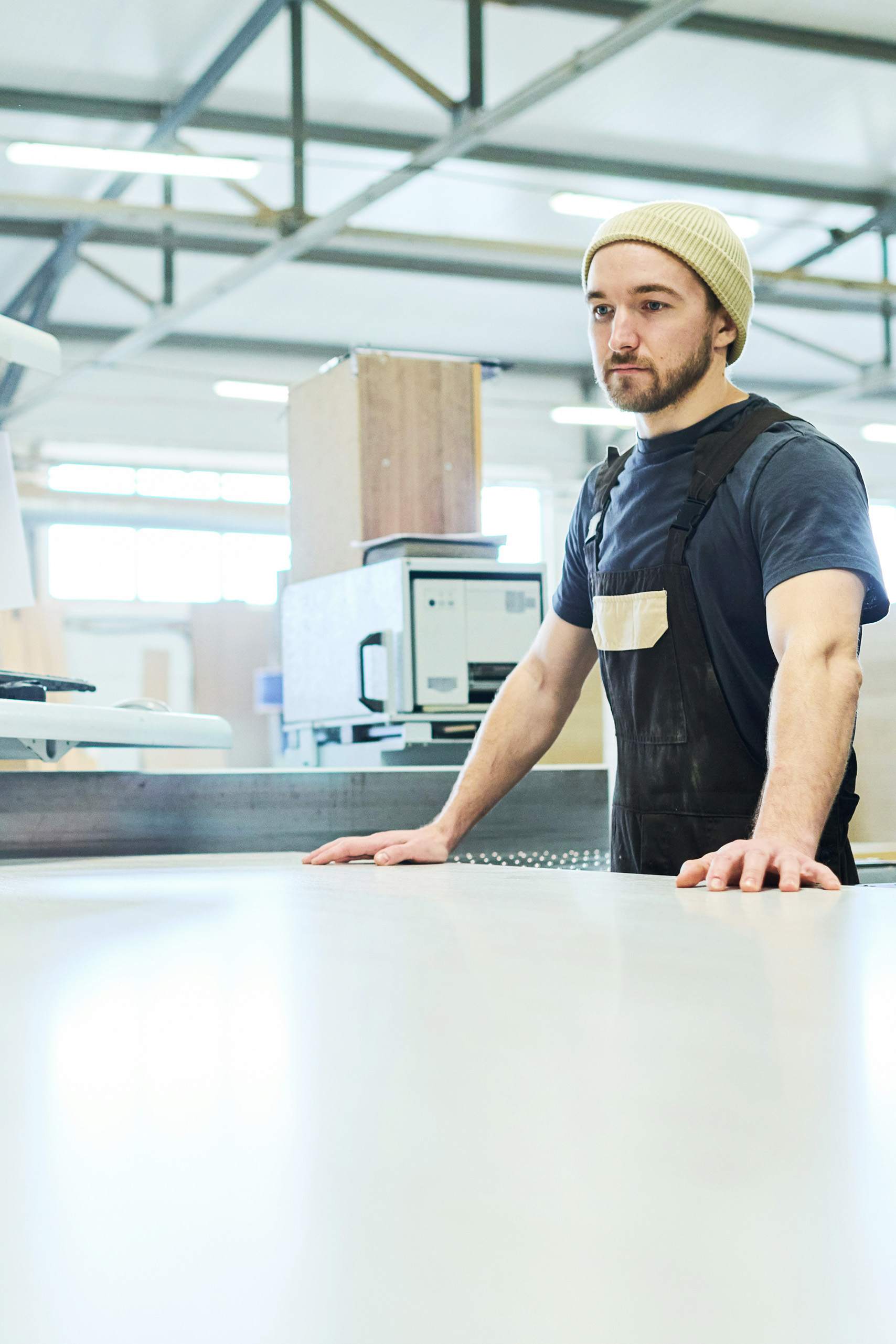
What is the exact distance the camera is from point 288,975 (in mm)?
562

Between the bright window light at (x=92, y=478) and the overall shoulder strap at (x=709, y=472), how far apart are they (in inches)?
356

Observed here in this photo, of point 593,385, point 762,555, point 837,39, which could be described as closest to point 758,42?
point 837,39

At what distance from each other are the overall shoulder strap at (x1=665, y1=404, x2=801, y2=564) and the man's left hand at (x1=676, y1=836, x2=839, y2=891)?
23.7 inches

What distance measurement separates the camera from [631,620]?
1645 millimetres

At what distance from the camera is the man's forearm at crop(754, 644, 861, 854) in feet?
3.90

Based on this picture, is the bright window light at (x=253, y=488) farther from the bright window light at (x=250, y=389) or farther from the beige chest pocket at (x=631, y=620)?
the beige chest pocket at (x=631, y=620)

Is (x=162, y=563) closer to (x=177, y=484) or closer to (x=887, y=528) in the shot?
(x=177, y=484)

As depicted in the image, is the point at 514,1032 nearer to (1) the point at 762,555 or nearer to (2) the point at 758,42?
(1) the point at 762,555

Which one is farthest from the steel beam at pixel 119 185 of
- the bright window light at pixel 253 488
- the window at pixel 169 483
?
the bright window light at pixel 253 488

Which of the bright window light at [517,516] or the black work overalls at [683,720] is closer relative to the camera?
the black work overalls at [683,720]

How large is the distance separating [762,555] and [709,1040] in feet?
3.73

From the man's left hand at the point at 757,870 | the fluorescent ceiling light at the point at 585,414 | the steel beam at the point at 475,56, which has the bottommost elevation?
the man's left hand at the point at 757,870

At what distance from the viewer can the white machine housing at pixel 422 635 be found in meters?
3.02

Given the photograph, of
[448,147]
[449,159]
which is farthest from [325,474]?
[449,159]
